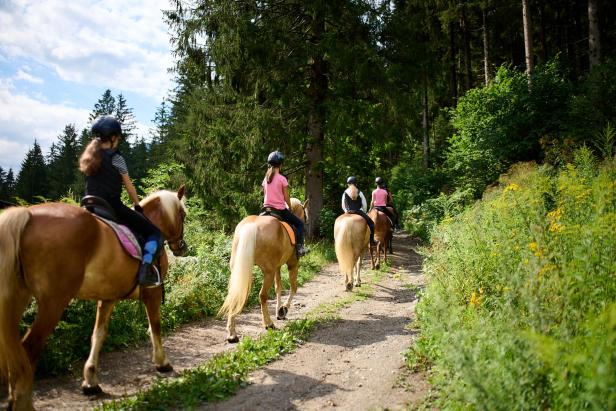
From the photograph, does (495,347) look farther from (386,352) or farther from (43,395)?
(43,395)

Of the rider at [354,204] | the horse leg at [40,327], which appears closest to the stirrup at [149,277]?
the horse leg at [40,327]

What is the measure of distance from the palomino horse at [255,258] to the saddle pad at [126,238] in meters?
1.88

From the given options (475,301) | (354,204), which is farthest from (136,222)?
(354,204)

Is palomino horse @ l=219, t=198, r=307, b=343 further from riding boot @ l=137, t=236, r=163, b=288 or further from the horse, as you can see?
the horse

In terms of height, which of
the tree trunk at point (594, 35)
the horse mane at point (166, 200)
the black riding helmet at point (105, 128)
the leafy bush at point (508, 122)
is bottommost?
the horse mane at point (166, 200)

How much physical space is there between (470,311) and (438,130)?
29836mm

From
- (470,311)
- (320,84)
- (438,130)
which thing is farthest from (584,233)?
(438,130)

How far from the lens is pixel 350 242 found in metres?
10.2

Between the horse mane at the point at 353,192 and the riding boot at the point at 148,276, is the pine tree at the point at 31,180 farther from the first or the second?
the riding boot at the point at 148,276

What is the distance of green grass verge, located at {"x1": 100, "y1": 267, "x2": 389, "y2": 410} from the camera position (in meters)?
4.25

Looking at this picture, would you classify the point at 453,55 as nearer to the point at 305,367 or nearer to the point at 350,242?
the point at 350,242

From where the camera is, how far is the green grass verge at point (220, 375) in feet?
13.9

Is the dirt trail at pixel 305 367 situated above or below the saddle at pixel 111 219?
below

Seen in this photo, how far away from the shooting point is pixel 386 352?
5.79 m
